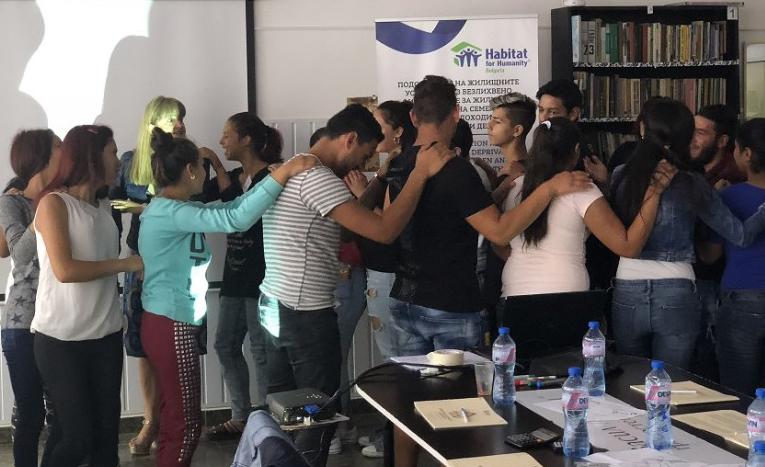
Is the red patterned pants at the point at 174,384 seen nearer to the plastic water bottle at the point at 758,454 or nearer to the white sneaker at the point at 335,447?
the white sneaker at the point at 335,447

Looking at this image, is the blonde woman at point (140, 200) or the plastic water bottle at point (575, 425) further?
the blonde woman at point (140, 200)

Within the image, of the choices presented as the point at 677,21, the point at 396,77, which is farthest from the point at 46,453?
the point at 677,21

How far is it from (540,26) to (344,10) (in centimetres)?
120

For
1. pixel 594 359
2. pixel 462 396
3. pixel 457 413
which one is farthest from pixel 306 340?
pixel 594 359

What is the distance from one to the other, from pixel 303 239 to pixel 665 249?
131cm

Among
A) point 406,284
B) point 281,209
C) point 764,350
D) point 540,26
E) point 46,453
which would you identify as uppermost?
point 540,26

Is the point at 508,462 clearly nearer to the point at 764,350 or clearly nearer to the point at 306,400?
the point at 306,400

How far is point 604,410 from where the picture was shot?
2.32 m

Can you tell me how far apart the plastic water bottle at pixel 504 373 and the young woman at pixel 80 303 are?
1.40 meters

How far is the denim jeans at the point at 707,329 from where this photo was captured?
3799mm

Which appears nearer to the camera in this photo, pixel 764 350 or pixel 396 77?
pixel 764 350

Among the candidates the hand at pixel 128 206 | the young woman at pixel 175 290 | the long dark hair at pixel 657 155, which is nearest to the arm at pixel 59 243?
the young woman at pixel 175 290

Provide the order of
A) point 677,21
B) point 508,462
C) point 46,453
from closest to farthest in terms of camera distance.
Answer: point 508,462, point 46,453, point 677,21

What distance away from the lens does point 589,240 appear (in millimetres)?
3783
